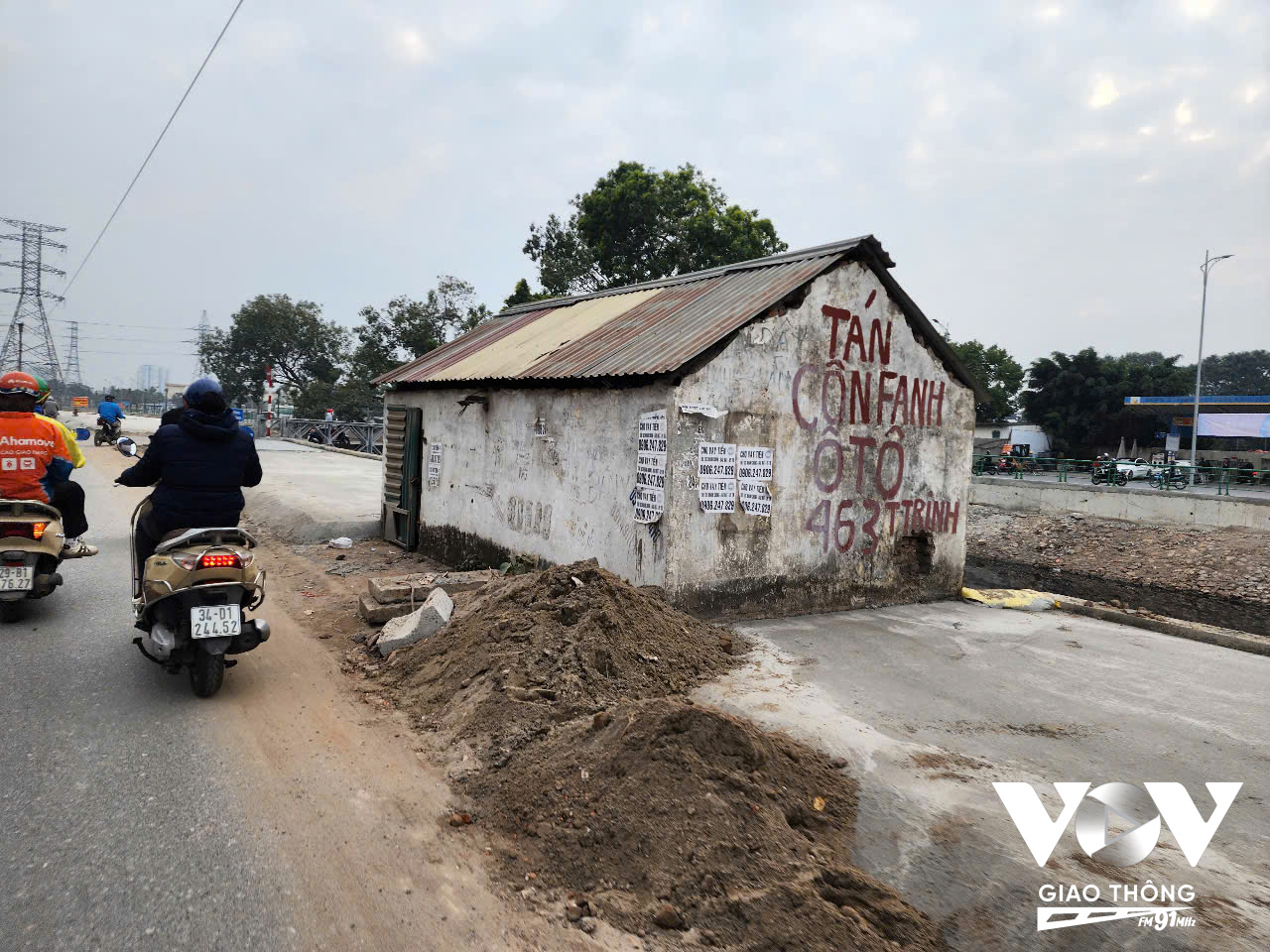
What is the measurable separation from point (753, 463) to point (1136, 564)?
18541 mm

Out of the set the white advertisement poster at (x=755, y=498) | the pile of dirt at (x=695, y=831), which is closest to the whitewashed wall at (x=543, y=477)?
A: the white advertisement poster at (x=755, y=498)

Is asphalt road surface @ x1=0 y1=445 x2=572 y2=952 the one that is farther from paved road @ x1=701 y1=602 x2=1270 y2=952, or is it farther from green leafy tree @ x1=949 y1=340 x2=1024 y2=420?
green leafy tree @ x1=949 y1=340 x2=1024 y2=420

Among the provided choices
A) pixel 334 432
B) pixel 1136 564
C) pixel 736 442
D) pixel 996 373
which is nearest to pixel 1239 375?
pixel 996 373

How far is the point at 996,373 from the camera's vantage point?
183 ft

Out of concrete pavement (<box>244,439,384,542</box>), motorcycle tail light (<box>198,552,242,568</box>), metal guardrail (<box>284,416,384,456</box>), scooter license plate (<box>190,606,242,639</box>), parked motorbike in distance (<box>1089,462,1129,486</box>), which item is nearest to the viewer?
scooter license plate (<box>190,606,242,639</box>)

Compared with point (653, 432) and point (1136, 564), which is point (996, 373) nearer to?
point (1136, 564)

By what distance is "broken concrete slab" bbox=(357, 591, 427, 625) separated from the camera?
25.6 ft

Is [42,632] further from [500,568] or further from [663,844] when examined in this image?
[663,844]

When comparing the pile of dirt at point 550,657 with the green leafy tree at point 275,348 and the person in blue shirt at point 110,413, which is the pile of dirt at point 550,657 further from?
the green leafy tree at point 275,348

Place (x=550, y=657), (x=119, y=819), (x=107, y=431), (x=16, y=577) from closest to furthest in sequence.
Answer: (x=119, y=819)
(x=550, y=657)
(x=16, y=577)
(x=107, y=431)

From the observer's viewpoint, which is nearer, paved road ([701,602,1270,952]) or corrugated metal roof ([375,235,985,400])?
paved road ([701,602,1270,952])

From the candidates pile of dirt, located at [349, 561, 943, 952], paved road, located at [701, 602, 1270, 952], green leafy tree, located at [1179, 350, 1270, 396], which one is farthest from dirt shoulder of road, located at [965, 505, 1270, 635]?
green leafy tree, located at [1179, 350, 1270, 396]

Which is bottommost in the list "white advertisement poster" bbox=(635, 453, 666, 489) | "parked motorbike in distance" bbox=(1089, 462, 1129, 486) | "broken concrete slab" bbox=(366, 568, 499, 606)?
"broken concrete slab" bbox=(366, 568, 499, 606)

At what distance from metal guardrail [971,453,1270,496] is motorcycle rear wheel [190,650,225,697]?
2205 centimetres
